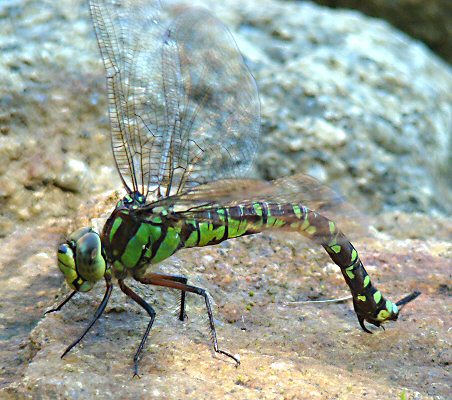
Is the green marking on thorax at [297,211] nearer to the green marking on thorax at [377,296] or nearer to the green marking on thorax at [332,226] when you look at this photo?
the green marking on thorax at [332,226]

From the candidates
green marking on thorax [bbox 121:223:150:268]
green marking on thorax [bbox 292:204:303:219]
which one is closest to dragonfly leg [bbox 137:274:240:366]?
green marking on thorax [bbox 121:223:150:268]

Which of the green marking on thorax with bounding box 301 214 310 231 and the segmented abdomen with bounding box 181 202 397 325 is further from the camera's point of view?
the green marking on thorax with bounding box 301 214 310 231

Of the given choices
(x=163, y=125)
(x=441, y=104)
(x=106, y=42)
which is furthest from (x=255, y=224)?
(x=441, y=104)

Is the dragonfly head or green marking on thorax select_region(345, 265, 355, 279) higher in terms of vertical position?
the dragonfly head

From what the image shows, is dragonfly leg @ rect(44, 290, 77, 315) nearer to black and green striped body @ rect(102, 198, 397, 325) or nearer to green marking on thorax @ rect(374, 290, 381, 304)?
black and green striped body @ rect(102, 198, 397, 325)

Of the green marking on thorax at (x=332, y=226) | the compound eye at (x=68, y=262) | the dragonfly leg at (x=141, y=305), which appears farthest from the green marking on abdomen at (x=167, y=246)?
the green marking on thorax at (x=332, y=226)

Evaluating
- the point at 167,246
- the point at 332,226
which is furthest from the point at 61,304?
the point at 332,226
